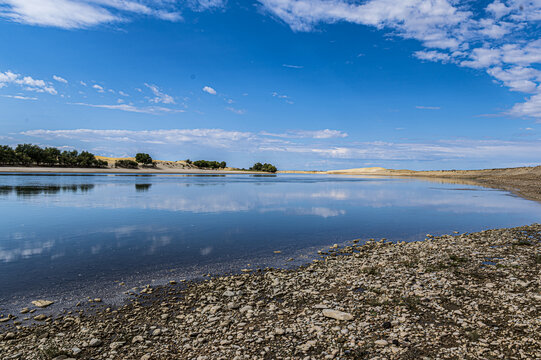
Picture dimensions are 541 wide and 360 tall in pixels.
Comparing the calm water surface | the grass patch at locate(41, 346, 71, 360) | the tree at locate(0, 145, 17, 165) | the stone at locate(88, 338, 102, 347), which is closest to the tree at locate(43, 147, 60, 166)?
the tree at locate(0, 145, 17, 165)

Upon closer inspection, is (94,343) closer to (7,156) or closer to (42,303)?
(42,303)

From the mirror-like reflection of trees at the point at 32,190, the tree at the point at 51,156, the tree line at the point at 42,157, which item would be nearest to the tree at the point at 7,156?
the tree line at the point at 42,157

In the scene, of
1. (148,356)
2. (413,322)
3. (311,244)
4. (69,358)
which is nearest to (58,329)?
(69,358)

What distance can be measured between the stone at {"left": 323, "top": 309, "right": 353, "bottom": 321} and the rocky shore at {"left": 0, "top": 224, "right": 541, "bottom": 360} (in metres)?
0.03

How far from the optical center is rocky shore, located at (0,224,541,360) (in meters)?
6.85

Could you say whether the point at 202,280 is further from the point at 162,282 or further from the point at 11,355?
the point at 11,355

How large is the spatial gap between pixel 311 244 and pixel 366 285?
23.9 ft

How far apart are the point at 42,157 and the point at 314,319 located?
194m

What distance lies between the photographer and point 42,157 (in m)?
157

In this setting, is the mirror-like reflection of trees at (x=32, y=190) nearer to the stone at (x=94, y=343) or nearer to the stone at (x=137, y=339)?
the stone at (x=94, y=343)

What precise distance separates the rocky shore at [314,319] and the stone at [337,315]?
0.03 m

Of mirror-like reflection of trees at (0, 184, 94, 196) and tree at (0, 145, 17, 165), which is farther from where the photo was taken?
tree at (0, 145, 17, 165)

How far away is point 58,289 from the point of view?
1067 cm

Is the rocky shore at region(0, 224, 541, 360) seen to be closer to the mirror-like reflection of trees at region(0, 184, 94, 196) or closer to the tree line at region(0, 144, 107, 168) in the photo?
the mirror-like reflection of trees at region(0, 184, 94, 196)
